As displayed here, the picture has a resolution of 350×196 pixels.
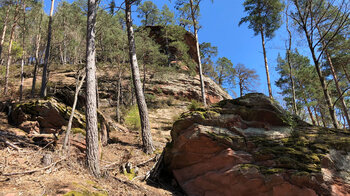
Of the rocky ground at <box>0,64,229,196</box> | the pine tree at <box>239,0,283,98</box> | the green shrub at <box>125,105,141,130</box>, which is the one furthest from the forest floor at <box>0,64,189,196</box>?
the pine tree at <box>239,0,283,98</box>

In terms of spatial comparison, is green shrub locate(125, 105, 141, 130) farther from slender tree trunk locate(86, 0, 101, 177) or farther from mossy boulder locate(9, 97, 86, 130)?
slender tree trunk locate(86, 0, 101, 177)

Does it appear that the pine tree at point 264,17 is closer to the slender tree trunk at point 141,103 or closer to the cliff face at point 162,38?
the slender tree trunk at point 141,103

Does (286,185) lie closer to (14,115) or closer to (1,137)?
(1,137)

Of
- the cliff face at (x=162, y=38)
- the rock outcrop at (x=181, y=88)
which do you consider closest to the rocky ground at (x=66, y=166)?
the rock outcrop at (x=181, y=88)

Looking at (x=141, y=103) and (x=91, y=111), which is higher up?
(x=141, y=103)

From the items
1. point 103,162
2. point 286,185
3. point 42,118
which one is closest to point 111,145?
point 103,162

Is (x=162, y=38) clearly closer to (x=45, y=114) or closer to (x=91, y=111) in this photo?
(x=45, y=114)

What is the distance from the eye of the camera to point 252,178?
16.2 feet

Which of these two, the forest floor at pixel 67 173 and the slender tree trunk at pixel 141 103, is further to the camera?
the slender tree trunk at pixel 141 103

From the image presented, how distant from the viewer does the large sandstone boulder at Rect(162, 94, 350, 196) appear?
4570 millimetres

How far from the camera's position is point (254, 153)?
546 centimetres

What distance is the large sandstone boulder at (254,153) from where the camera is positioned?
180 inches

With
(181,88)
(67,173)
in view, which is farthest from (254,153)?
(181,88)

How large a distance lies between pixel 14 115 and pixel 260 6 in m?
16.1
